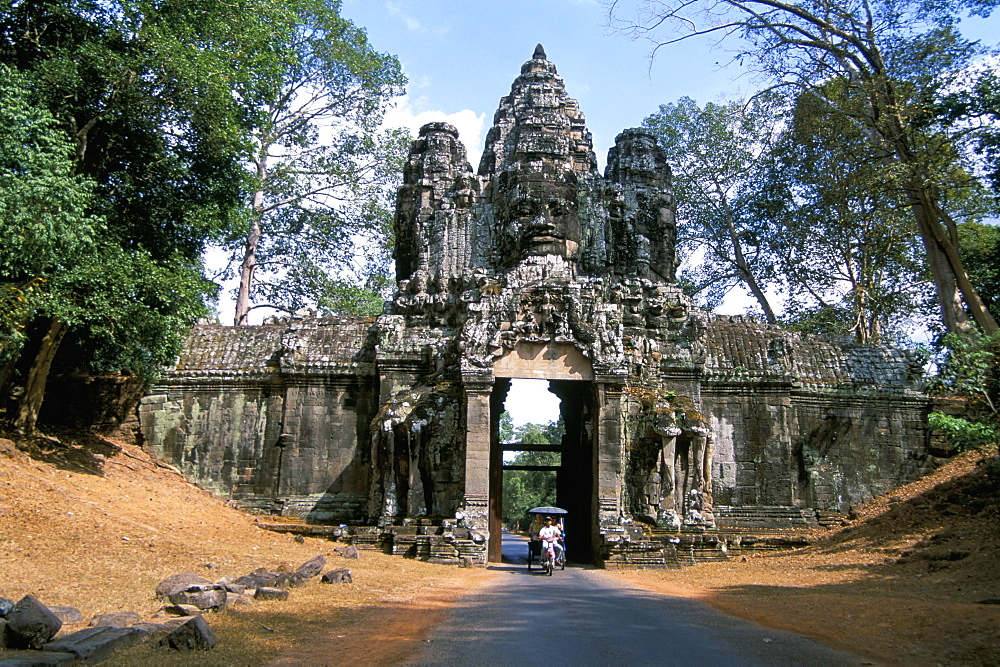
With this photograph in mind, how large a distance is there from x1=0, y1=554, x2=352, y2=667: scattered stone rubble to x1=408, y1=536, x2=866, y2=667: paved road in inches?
70.0

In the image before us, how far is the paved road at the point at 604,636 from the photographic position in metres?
6.25

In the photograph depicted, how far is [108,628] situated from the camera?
6254mm

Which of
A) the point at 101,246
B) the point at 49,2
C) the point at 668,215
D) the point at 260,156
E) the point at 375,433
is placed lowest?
the point at 375,433

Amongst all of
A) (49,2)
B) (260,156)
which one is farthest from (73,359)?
(260,156)

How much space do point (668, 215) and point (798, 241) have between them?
33.2 ft

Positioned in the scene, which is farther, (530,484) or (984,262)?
(530,484)

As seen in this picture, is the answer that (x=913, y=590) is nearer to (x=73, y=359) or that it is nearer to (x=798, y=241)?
(x=73, y=359)

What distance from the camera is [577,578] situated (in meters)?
12.4

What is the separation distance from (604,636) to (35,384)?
1126 cm

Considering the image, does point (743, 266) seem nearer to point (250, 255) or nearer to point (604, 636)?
point (250, 255)

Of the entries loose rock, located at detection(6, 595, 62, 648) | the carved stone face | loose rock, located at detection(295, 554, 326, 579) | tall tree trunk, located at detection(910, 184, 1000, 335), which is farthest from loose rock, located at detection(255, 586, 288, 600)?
tall tree trunk, located at detection(910, 184, 1000, 335)

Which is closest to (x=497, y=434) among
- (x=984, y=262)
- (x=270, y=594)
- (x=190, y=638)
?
(x=270, y=594)

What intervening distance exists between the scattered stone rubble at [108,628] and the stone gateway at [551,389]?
634 cm

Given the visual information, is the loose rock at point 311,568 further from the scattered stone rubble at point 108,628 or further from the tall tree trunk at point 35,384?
the tall tree trunk at point 35,384
